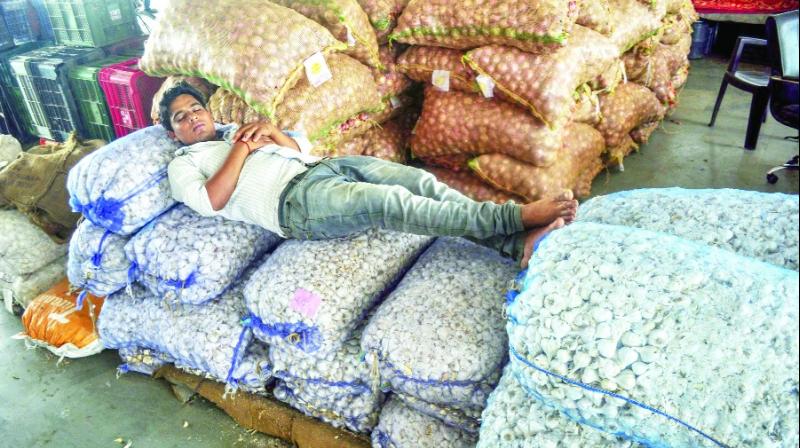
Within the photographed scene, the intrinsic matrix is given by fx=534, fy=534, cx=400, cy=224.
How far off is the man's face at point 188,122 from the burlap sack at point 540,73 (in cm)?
118

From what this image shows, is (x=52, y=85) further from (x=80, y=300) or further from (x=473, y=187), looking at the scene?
(x=473, y=187)

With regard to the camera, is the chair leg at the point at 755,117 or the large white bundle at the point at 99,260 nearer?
the large white bundle at the point at 99,260

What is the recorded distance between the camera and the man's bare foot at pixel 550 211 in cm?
142

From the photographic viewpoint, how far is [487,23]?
2.28 meters

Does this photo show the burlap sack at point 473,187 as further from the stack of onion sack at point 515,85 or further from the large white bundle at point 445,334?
the large white bundle at point 445,334

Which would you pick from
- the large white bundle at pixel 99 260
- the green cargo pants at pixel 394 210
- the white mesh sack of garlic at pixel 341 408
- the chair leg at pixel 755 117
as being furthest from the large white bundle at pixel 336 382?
the chair leg at pixel 755 117

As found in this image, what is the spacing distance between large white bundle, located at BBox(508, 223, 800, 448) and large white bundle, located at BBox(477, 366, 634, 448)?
Result: 0.05m

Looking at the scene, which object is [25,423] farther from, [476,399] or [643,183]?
[643,183]

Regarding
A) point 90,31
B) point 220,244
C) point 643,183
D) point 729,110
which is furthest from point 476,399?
point 729,110

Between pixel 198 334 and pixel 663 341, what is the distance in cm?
136

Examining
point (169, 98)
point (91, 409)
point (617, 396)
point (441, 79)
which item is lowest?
point (91, 409)

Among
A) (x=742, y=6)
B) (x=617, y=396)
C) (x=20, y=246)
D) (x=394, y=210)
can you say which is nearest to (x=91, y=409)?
(x=20, y=246)

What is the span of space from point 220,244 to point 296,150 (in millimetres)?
474

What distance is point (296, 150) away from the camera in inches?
79.0
